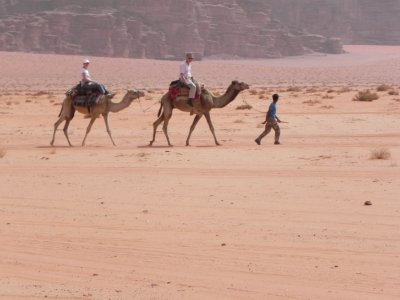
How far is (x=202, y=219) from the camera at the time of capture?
9.47 m

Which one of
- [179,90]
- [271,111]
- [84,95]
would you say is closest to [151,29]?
[84,95]

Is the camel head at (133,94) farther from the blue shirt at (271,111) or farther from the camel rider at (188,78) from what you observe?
the blue shirt at (271,111)

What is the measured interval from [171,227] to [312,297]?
2.72 meters

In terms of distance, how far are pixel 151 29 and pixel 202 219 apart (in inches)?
6054

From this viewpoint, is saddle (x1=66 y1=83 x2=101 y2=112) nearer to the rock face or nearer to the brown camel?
the brown camel

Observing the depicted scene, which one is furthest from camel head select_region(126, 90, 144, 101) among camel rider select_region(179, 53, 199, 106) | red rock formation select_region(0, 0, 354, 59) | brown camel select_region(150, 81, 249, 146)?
red rock formation select_region(0, 0, 354, 59)

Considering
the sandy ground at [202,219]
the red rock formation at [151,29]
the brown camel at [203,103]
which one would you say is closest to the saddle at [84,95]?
the sandy ground at [202,219]

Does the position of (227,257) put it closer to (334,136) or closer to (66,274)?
(66,274)

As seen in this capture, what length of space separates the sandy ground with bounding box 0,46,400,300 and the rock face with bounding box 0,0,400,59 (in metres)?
133

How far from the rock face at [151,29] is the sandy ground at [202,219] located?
13338 cm

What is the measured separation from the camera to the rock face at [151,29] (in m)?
150

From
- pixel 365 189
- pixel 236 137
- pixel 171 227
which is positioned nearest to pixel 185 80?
pixel 236 137

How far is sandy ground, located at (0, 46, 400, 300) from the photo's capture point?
705cm

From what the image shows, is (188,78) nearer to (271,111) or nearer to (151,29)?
(271,111)
